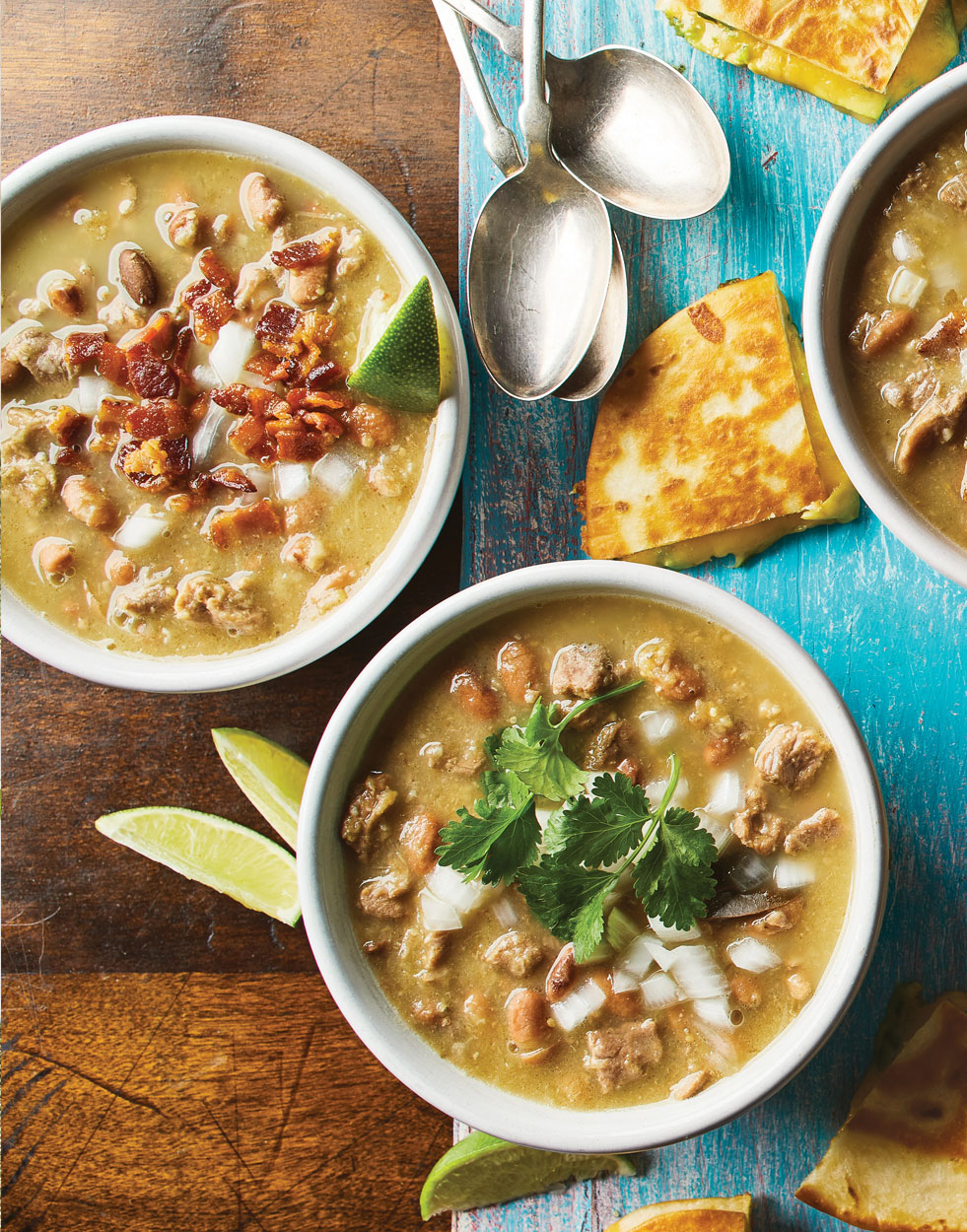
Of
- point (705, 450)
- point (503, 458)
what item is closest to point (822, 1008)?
point (705, 450)

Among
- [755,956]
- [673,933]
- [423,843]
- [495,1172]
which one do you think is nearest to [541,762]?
[423,843]

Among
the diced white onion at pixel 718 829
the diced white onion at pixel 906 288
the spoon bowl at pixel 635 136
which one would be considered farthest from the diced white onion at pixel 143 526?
the diced white onion at pixel 906 288

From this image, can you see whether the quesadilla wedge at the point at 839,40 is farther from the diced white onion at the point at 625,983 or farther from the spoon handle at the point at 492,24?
the diced white onion at the point at 625,983

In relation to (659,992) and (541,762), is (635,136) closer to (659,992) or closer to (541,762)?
(541,762)

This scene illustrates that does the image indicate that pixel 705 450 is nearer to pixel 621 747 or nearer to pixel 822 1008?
pixel 621 747

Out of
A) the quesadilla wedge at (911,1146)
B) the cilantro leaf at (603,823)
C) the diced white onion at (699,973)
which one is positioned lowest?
the quesadilla wedge at (911,1146)

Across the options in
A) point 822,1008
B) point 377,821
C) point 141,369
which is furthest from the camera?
point 141,369
